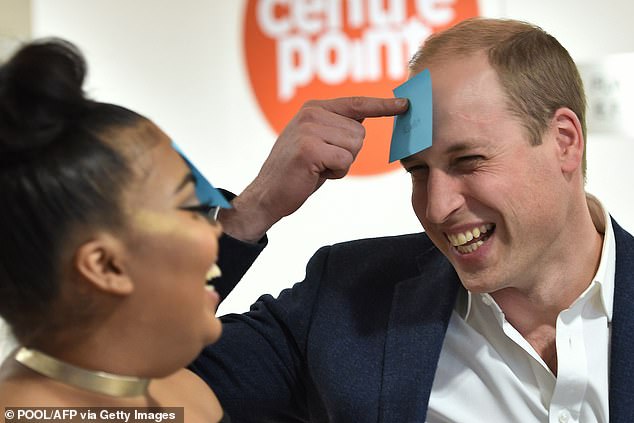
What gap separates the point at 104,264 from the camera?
2.55 feet

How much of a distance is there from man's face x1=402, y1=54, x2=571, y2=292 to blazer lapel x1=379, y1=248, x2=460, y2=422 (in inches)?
4.3

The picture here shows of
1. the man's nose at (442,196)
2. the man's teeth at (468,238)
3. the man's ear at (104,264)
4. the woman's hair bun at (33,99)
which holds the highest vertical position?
the woman's hair bun at (33,99)

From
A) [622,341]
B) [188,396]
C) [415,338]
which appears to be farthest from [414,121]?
[188,396]

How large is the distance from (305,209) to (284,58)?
0.50m

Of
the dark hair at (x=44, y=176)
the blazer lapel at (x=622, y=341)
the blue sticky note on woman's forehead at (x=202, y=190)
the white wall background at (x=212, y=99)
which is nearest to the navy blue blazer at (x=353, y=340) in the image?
the blazer lapel at (x=622, y=341)

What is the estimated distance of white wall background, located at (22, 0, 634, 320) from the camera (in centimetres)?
278

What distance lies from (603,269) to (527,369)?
0.20 metres

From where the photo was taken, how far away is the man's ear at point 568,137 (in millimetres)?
1393

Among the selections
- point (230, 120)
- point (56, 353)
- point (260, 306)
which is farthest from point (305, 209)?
point (56, 353)

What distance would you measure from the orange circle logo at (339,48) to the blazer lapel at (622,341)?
4.47 ft

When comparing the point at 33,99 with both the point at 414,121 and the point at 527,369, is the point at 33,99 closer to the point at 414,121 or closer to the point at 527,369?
the point at 414,121

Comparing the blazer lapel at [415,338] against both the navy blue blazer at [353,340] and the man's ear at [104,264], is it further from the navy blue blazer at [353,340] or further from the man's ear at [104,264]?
the man's ear at [104,264]

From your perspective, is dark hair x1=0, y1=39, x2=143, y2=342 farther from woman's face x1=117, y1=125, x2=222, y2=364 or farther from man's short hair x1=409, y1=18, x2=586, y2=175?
man's short hair x1=409, y1=18, x2=586, y2=175

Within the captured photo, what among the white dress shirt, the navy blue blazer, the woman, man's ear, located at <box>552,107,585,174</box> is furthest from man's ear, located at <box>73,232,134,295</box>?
man's ear, located at <box>552,107,585,174</box>
